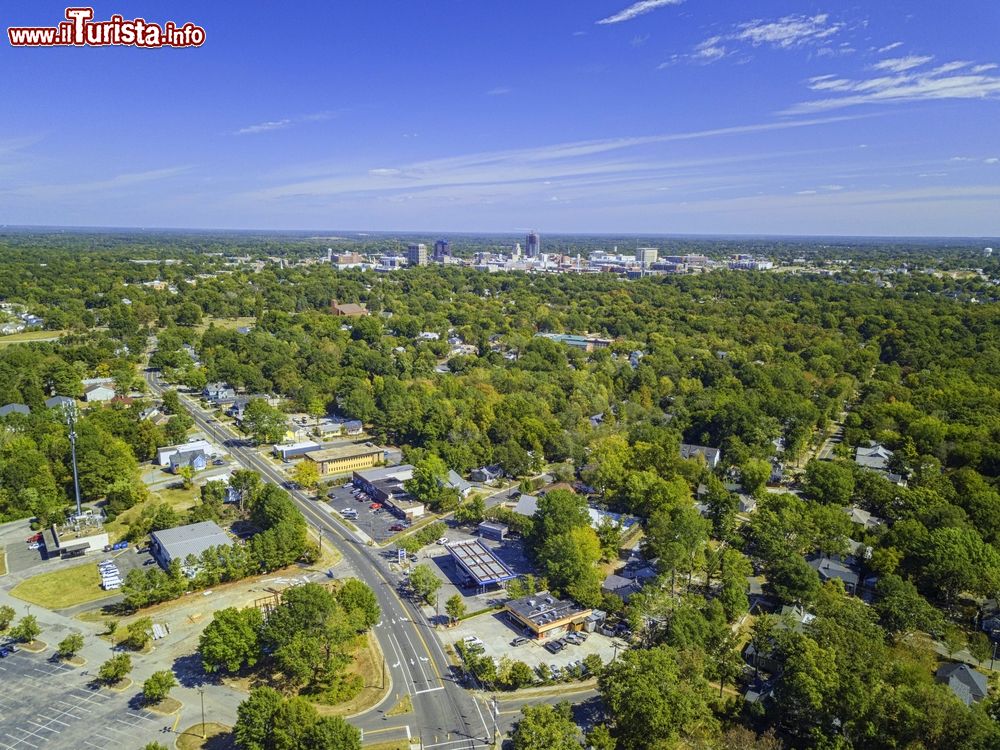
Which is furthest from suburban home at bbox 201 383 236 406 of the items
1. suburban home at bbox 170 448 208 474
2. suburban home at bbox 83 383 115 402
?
suburban home at bbox 170 448 208 474

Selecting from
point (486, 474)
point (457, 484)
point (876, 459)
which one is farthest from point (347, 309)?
point (876, 459)

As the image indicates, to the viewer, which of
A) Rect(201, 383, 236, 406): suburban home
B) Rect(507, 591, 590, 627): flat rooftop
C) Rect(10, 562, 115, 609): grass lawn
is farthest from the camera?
Rect(201, 383, 236, 406): suburban home

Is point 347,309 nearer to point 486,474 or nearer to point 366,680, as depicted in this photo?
point 486,474

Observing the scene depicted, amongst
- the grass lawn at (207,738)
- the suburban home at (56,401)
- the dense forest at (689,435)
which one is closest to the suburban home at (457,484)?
the dense forest at (689,435)

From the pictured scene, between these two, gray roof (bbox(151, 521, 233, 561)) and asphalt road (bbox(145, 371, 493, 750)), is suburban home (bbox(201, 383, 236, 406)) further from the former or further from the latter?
asphalt road (bbox(145, 371, 493, 750))

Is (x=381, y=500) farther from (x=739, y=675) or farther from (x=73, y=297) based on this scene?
(x=73, y=297)

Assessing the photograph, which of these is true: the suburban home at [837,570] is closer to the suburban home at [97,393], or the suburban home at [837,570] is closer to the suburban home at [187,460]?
the suburban home at [187,460]

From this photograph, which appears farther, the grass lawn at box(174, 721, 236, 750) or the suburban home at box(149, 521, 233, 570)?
the suburban home at box(149, 521, 233, 570)

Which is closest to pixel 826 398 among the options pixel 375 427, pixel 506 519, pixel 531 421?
pixel 531 421
